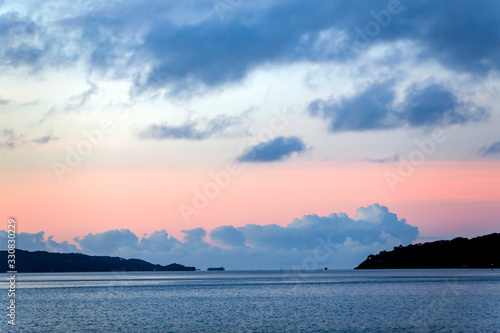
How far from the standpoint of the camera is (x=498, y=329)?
252 feet

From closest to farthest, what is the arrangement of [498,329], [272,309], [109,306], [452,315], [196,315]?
[498,329]
[452,315]
[196,315]
[272,309]
[109,306]

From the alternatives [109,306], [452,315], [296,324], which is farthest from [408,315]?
[109,306]

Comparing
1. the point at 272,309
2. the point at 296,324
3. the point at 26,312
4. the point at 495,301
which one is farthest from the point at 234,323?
the point at 495,301

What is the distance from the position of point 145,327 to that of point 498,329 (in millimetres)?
54686

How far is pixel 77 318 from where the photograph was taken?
318 ft

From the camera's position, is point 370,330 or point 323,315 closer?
point 370,330

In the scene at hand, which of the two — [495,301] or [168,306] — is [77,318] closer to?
[168,306]

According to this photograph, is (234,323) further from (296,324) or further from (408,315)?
(408,315)

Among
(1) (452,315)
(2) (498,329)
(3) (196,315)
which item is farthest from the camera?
(3) (196,315)

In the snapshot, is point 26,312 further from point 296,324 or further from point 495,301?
point 495,301

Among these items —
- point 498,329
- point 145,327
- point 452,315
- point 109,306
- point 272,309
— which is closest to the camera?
point 498,329

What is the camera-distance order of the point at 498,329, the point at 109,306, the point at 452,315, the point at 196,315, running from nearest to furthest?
the point at 498,329
the point at 452,315
the point at 196,315
the point at 109,306

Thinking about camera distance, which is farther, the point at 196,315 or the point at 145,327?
the point at 196,315

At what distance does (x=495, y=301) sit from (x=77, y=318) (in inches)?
3761
